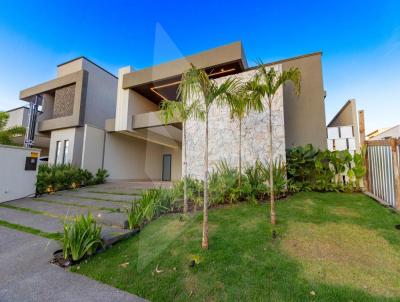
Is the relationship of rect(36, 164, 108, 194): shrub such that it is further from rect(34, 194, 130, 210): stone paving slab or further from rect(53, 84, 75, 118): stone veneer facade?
rect(53, 84, 75, 118): stone veneer facade

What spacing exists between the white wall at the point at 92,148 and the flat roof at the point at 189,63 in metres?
3.13

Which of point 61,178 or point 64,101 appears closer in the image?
point 61,178

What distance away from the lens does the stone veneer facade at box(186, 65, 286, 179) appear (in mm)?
6172

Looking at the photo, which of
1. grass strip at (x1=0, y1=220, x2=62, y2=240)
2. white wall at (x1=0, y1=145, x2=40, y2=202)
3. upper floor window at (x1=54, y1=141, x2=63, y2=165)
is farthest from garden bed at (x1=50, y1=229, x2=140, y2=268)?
upper floor window at (x1=54, y1=141, x2=63, y2=165)

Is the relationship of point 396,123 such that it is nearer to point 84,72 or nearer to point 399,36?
point 399,36

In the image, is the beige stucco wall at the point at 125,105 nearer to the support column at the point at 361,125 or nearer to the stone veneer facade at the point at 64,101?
the stone veneer facade at the point at 64,101

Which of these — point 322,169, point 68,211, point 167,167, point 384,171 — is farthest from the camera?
point 167,167

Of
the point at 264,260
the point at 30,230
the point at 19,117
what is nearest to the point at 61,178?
the point at 30,230

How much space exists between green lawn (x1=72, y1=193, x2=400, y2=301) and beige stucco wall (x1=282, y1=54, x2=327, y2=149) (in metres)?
3.37

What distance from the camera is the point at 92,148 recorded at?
10500 mm

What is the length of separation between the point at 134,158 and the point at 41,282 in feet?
37.4

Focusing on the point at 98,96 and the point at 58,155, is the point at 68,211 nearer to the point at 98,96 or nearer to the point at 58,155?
the point at 58,155

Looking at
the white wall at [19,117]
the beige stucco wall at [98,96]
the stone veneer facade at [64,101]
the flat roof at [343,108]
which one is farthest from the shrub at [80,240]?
the white wall at [19,117]

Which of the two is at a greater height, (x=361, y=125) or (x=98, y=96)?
(x=98, y=96)
